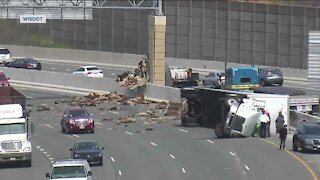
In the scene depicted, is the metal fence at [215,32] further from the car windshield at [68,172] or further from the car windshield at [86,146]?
the car windshield at [68,172]

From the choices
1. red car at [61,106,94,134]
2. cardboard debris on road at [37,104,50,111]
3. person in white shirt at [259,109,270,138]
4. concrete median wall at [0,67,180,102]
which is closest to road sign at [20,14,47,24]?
concrete median wall at [0,67,180,102]

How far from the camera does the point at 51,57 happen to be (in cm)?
10356

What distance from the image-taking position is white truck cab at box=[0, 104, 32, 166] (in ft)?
149

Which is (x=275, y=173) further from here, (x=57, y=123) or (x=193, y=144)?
(x=57, y=123)

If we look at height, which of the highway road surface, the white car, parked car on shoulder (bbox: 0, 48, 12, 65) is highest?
parked car on shoulder (bbox: 0, 48, 12, 65)

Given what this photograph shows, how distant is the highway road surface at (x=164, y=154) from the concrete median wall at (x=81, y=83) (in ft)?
19.0

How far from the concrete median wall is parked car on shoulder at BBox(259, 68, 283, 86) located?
8.43 m

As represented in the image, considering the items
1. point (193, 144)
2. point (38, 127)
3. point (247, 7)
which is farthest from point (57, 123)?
point (247, 7)

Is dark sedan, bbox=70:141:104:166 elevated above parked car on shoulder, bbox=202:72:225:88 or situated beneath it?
situated beneath

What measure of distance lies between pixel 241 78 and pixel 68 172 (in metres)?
36.8

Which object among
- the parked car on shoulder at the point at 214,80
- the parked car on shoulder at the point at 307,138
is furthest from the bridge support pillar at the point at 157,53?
the parked car on shoulder at the point at 307,138

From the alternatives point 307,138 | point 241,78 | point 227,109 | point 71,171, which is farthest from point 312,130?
point 241,78

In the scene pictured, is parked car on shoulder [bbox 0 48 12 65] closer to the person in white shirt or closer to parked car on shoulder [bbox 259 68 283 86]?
parked car on shoulder [bbox 259 68 283 86]

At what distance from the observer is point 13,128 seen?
4594cm
